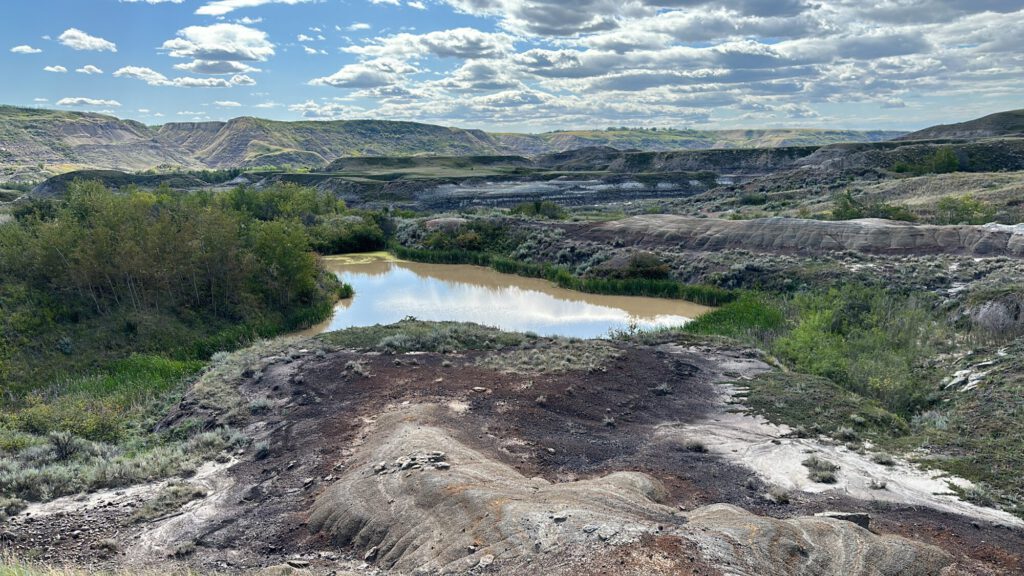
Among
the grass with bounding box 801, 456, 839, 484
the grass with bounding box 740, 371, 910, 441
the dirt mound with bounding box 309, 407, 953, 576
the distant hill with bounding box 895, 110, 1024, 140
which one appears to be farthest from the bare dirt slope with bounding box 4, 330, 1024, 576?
the distant hill with bounding box 895, 110, 1024, 140

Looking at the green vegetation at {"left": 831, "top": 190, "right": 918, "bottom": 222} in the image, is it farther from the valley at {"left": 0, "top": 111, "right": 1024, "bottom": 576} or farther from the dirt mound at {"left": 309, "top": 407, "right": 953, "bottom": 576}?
the dirt mound at {"left": 309, "top": 407, "right": 953, "bottom": 576}

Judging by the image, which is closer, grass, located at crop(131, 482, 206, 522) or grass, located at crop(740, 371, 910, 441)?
grass, located at crop(131, 482, 206, 522)

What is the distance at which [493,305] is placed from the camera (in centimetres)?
3391

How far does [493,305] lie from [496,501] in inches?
976

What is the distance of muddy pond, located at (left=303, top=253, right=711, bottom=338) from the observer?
29766 mm

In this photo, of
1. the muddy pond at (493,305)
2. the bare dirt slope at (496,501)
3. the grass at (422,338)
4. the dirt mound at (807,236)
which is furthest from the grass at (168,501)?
the dirt mound at (807,236)

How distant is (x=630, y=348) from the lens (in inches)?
864

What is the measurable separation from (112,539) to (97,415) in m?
6.97

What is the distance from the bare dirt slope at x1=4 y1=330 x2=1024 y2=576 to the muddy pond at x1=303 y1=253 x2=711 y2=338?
417 inches

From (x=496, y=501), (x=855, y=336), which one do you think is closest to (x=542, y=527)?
(x=496, y=501)

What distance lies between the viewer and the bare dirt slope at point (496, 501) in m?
8.06

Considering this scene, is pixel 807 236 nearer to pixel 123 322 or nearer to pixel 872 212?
pixel 872 212

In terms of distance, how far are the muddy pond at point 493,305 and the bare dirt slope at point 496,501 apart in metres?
10.6

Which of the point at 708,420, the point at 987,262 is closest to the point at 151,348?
the point at 708,420
